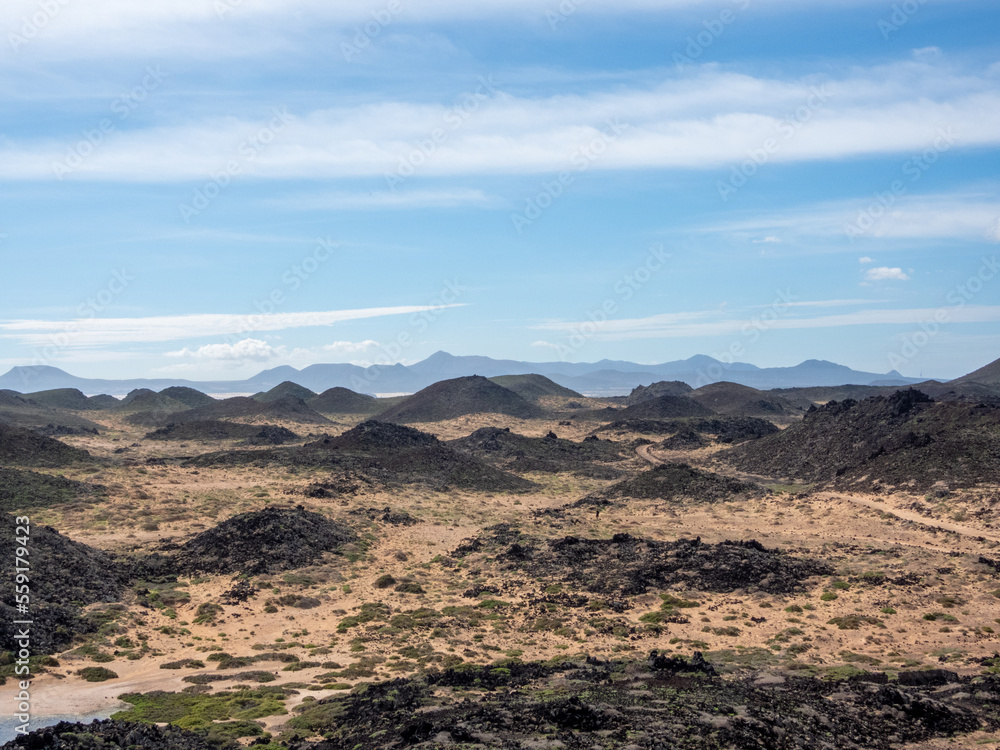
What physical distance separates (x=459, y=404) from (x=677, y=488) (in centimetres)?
10687

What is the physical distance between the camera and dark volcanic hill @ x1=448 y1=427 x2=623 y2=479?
9338 cm

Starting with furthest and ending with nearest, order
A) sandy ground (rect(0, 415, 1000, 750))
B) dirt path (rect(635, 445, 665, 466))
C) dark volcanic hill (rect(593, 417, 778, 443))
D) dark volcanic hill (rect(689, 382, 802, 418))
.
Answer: dark volcanic hill (rect(689, 382, 802, 418)) → dark volcanic hill (rect(593, 417, 778, 443)) → dirt path (rect(635, 445, 665, 466)) → sandy ground (rect(0, 415, 1000, 750))

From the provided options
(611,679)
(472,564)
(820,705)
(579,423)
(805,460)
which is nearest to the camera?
(820,705)

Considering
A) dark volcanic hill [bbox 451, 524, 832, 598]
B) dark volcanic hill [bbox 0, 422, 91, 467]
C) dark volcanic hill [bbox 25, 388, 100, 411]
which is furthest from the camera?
dark volcanic hill [bbox 25, 388, 100, 411]

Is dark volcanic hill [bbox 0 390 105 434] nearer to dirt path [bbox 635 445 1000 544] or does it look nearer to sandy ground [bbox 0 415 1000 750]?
sandy ground [bbox 0 415 1000 750]

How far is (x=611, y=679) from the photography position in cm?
2455

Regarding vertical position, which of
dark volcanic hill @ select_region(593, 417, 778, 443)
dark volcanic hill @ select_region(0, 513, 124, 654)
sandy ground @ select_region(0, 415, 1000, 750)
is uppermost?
dark volcanic hill @ select_region(593, 417, 778, 443)

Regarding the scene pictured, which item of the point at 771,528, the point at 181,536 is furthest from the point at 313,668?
the point at 771,528

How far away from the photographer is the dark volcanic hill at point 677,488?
68.2m

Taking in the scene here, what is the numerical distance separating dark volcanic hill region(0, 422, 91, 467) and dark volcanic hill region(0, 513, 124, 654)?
133ft

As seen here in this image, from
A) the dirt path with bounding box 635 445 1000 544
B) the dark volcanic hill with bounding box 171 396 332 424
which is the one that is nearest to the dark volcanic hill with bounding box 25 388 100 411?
the dark volcanic hill with bounding box 171 396 332 424

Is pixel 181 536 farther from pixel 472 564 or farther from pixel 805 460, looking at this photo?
pixel 805 460

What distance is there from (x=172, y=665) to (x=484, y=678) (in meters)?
13.8

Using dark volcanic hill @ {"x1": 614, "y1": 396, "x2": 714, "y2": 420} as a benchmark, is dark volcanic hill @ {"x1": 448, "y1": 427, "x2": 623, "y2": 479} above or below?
below
